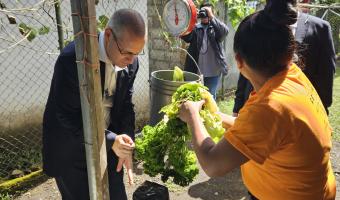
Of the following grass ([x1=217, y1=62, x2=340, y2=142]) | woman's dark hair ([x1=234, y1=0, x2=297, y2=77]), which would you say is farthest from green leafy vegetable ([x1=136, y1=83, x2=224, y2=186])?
grass ([x1=217, y1=62, x2=340, y2=142])

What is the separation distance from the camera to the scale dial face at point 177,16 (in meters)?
4.96

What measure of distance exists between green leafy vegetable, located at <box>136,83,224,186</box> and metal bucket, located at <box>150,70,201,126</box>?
150 cm

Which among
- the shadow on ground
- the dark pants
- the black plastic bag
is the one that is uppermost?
the dark pants

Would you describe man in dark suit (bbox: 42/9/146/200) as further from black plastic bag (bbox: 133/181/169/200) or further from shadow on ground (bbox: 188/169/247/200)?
shadow on ground (bbox: 188/169/247/200)

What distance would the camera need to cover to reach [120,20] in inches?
88.3

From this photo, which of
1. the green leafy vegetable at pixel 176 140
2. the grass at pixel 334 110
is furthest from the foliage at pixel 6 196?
the grass at pixel 334 110

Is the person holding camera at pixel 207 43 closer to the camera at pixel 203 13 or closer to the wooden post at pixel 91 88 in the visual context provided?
the camera at pixel 203 13

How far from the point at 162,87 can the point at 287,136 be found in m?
2.65

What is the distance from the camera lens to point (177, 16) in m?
5.11

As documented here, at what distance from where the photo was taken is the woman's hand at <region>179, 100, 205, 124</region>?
196 centimetres

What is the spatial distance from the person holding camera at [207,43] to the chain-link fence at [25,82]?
1623mm

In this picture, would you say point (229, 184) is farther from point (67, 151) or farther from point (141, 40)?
point (141, 40)

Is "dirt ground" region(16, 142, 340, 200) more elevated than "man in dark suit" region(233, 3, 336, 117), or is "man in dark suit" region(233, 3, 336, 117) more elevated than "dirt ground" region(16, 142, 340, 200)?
"man in dark suit" region(233, 3, 336, 117)

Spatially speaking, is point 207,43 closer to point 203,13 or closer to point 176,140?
point 203,13
